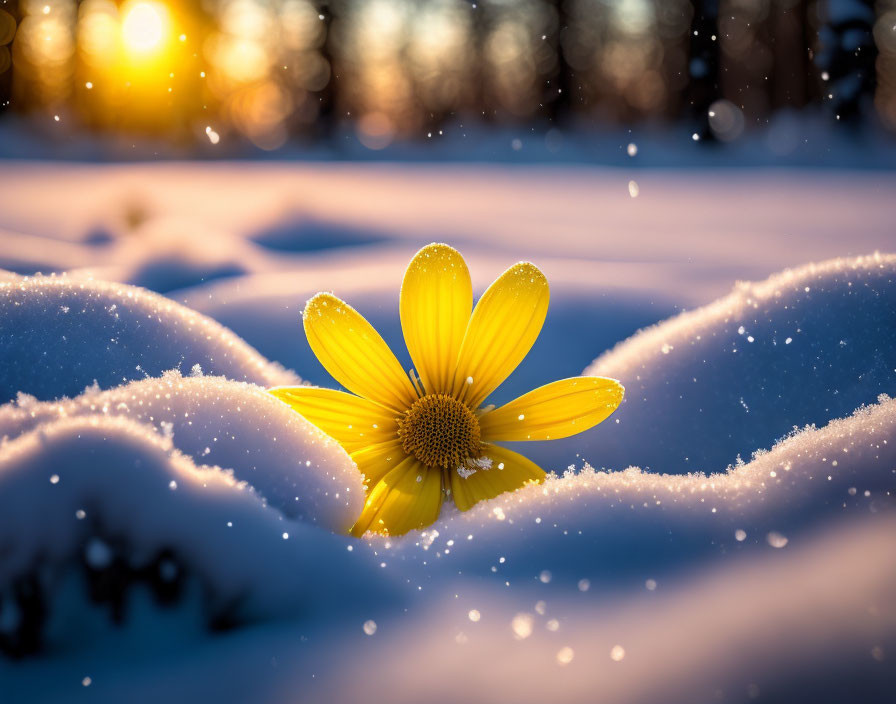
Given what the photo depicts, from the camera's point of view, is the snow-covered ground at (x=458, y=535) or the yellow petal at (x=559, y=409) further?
the yellow petal at (x=559, y=409)

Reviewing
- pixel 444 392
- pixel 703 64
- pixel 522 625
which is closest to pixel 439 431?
pixel 444 392

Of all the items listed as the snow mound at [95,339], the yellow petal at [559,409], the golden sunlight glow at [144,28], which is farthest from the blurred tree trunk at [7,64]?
the yellow petal at [559,409]

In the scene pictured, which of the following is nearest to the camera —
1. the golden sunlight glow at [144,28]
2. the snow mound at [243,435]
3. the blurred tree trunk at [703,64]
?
the snow mound at [243,435]

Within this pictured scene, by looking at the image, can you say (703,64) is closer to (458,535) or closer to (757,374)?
(757,374)

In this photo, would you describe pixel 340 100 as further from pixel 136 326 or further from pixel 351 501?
pixel 351 501

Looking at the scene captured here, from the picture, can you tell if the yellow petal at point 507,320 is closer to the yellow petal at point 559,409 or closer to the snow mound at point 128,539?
the yellow petal at point 559,409

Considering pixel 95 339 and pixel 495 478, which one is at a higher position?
pixel 95 339
